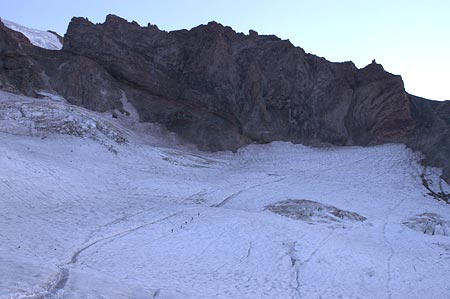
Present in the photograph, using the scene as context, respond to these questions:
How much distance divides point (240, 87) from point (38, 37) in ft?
76.9

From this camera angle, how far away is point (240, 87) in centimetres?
4819

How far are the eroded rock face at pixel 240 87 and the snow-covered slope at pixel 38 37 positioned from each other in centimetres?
911

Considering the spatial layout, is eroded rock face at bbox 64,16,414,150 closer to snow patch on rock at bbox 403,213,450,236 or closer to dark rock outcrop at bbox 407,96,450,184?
dark rock outcrop at bbox 407,96,450,184

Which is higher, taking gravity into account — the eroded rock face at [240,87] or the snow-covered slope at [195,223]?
the eroded rock face at [240,87]

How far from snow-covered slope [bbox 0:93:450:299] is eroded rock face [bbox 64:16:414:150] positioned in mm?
6506

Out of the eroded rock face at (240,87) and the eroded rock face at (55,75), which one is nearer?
the eroded rock face at (55,75)

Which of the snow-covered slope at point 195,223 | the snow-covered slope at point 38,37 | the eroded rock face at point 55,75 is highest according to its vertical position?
the snow-covered slope at point 38,37

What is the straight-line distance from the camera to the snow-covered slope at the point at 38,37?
53.7 meters

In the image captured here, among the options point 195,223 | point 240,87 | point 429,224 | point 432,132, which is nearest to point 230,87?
point 240,87

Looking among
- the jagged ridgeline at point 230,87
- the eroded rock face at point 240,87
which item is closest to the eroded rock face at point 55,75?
the jagged ridgeline at point 230,87

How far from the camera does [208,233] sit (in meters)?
20.7

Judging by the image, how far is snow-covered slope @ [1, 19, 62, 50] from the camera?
53.7 m

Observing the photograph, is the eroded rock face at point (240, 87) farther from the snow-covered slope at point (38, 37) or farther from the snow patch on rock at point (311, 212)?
the snow patch on rock at point (311, 212)

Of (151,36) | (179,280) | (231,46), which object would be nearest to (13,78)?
(151,36)
